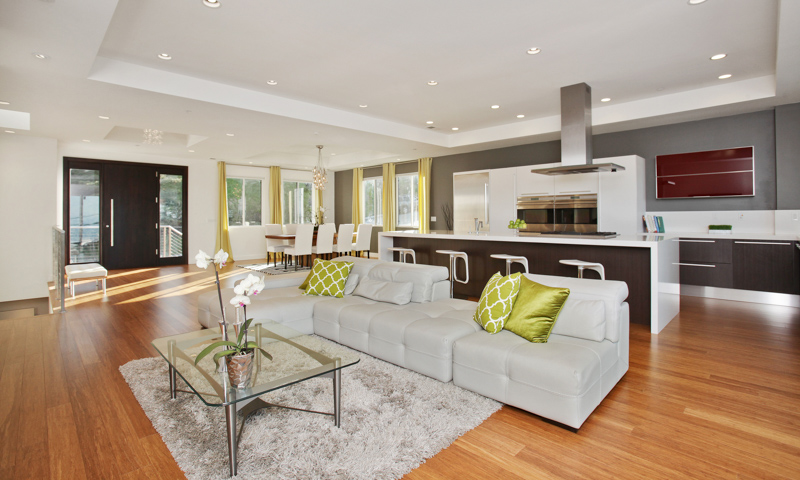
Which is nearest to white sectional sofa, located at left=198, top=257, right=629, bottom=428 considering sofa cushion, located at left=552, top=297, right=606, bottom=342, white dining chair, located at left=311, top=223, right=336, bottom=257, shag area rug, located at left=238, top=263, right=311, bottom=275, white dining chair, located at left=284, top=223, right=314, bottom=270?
sofa cushion, located at left=552, top=297, right=606, bottom=342

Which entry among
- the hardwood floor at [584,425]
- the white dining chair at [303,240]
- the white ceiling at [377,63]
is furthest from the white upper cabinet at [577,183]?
the white dining chair at [303,240]

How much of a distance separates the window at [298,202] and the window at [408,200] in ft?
10.0

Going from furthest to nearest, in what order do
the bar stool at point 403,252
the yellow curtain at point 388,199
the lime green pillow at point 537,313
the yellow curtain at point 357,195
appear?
the yellow curtain at point 357,195, the yellow curtain at point 388,199, the bar stool at point 403,252, the lime green pillow at point 537,313

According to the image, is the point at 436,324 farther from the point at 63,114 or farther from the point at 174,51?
the point at 63,114

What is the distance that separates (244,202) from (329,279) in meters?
7.76

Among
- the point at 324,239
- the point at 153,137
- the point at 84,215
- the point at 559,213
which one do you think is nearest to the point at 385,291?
the point at 559,213

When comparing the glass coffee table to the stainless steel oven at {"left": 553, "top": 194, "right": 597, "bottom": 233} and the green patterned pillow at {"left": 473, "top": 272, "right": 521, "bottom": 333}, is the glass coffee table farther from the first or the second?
the stainless steel oven at {"left": 553, "top": 194, "right": 597, "bottom": 233}

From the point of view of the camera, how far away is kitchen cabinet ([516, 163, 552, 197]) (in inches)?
265

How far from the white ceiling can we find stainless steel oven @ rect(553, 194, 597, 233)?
3.66 ft

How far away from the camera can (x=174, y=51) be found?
13.0ft

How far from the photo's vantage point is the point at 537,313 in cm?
260

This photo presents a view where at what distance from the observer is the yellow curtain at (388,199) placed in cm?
1045

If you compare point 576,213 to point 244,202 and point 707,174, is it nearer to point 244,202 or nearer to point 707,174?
point 707,174

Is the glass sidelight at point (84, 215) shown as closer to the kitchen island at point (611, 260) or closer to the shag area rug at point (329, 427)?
the kitchen island at point (611, 260)
